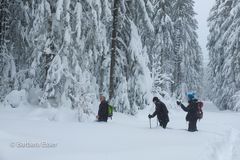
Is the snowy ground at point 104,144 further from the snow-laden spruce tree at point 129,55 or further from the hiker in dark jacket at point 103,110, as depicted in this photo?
the snow-laden spruce tree at point 129,55

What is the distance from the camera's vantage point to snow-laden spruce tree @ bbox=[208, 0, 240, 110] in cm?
3192

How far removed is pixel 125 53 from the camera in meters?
21.0

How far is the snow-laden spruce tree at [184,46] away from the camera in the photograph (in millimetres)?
41031

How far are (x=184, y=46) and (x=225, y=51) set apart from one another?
8236 millimetres

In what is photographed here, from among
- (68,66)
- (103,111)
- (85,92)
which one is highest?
(68,66)

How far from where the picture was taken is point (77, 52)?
59.1 feet

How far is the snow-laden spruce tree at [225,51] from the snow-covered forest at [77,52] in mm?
11863

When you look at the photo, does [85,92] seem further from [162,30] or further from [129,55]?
[162,30]

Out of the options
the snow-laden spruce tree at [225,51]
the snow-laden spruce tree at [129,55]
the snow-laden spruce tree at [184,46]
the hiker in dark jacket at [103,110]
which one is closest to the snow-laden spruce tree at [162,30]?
the snow-laden spruce tree at [184,46]

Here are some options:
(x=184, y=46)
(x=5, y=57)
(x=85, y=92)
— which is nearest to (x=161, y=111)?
(x=85, y=92)

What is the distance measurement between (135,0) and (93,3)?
3.35 meters

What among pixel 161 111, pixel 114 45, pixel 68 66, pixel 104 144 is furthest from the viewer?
pixel 114 45

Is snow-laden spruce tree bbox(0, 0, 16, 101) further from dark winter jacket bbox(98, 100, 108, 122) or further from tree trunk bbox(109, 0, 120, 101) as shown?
dark winter jacket bbox(98, 100, 108, 122)

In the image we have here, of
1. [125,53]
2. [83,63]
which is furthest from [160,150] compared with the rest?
[125,53]
